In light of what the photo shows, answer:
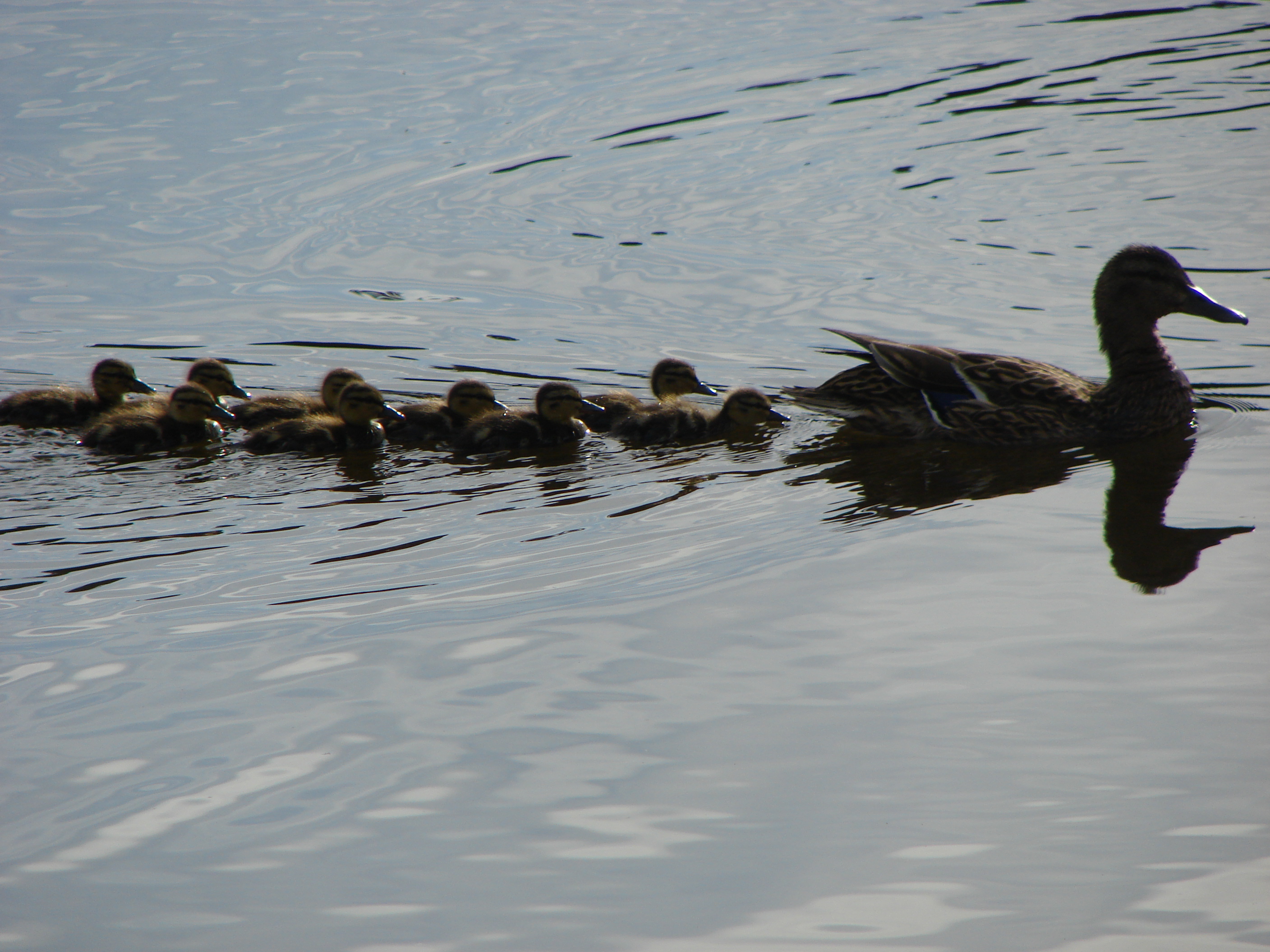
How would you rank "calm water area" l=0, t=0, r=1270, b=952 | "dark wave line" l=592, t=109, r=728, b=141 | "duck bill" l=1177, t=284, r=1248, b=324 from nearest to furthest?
"calm water area" l=0, t=0, r=1270, b=952 → "duck bill" l=1177, t=284, r=1248, b=324 → "dark wave line" l=592, t=109, r=728, b=141

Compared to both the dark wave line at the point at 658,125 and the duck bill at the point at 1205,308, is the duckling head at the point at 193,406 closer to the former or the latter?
the duck bill at the point at 1205,308

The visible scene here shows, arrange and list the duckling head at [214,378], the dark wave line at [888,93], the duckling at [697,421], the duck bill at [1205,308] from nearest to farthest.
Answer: the duck bill at [1205,308]
the duckling at [697,421]
the duckling head at [214,378]
the dark wave line at [888,93]

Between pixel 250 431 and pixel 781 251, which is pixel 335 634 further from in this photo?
pixel 781 251

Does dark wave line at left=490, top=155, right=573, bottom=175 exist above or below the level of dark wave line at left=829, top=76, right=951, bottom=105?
below

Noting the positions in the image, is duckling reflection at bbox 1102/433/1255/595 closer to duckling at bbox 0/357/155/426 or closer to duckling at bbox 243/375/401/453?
duckling at bbox 243/375/401/453

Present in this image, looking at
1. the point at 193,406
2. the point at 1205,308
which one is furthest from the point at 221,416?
the point at 1205,308

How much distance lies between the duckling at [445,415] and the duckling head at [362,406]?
69mm

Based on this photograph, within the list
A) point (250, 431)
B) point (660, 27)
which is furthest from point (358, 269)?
point (660, 27)

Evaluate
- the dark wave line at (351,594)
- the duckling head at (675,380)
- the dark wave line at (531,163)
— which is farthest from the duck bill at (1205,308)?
the dark wave line at (531,163)

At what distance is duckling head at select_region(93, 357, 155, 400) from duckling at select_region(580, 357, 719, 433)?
183 cm

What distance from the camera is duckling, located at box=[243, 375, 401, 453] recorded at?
5.32 metres

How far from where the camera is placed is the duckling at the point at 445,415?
5465 millimetres

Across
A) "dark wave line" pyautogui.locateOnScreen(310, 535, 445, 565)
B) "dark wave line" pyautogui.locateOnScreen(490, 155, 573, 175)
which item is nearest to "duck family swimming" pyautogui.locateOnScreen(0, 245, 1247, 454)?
"dark wave line" pyautogui.locateOnScreen(310, 535, 445, 565)

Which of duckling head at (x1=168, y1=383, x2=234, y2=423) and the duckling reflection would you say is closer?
the duckling reflection
